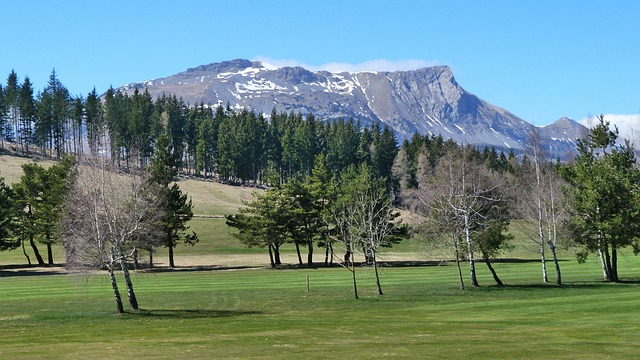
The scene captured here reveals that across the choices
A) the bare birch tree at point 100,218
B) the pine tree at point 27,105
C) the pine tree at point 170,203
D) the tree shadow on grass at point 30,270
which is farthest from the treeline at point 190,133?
the bare birch tree at point 100,218

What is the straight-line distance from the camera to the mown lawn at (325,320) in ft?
87.1

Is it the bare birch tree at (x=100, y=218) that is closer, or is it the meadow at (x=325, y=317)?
the meadow at (x=325, y=317)

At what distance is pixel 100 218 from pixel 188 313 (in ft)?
26.0

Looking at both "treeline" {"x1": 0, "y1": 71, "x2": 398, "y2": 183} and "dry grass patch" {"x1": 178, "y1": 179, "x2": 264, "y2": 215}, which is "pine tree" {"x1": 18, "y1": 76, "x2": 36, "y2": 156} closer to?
"treeline" {"x1": 0, "y1": 71, "x2": 398, "y2": 183}

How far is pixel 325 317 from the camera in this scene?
4069cm

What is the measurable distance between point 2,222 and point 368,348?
8557cm

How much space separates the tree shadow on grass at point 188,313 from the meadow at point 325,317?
0.24ft

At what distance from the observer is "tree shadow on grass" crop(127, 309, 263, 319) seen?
42750 millimetres

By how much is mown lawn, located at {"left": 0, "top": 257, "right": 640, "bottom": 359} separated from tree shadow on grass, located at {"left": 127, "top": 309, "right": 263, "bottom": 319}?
0.38 feet

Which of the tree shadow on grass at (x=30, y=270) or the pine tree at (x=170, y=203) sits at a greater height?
the pine tree at (x=170, y=203)

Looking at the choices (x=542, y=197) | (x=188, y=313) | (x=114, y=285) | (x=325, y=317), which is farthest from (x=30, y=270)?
(x=325, y=317)

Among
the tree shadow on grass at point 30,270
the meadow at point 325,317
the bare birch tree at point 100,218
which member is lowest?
the meadow at point 325,317

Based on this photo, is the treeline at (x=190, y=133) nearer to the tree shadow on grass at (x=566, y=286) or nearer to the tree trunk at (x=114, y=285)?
the tree shadow on grass at (x=566, y=286)

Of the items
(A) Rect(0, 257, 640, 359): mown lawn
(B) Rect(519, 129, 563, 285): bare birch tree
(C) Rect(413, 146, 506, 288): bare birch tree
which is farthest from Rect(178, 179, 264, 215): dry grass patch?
(B) Rect(519, 129, 563, 285): bare birch tree
